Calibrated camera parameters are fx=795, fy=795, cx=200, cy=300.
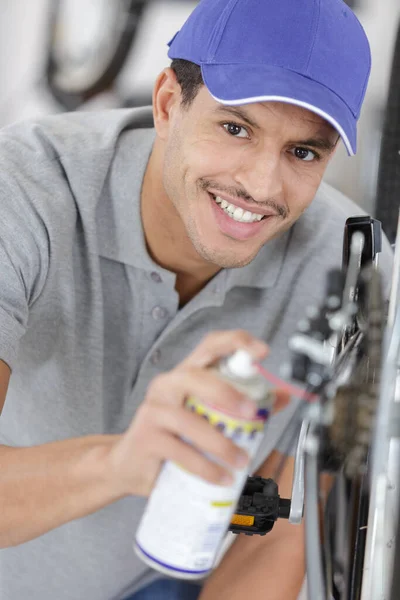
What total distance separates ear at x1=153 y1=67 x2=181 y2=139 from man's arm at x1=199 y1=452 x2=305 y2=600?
473mm

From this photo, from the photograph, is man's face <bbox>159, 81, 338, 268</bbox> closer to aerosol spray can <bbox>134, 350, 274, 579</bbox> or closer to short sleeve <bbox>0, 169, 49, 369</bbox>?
→ short sleeve <bbox>0, 169, 49, 369</bbox>

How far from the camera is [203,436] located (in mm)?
545

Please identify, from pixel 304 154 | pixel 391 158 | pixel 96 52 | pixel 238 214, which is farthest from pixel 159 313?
pixel 96 52

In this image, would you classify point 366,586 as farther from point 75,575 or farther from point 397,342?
point 75,575

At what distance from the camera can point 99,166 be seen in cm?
109

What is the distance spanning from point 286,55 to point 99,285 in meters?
0.37

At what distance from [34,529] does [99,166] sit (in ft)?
1.75

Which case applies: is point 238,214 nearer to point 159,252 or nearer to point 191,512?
point 159,252

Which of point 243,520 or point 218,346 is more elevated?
point 218,346

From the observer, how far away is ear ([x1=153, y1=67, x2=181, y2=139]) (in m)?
1.07

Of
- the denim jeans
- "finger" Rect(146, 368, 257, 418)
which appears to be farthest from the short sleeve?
the denim jeans

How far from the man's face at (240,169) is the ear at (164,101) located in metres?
0.03

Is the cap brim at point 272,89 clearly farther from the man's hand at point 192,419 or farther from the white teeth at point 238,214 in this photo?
the man's hand at point 192,419

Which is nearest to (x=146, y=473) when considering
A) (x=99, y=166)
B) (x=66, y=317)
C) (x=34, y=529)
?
(x=34, y=529)
